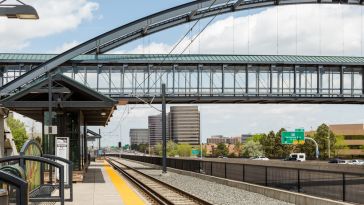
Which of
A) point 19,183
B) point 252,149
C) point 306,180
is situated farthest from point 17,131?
point 19,183

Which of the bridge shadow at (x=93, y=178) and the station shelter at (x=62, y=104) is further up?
the station shelter at (x=62, y=104)

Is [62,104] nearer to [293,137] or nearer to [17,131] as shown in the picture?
[293,137]

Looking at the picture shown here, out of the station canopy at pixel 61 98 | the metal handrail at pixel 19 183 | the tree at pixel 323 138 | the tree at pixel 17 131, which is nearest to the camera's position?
the metal handrail at pixel 19 183

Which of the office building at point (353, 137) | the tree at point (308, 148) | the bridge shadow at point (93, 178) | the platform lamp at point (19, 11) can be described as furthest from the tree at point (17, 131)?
the platform lamp at point (19, 11)

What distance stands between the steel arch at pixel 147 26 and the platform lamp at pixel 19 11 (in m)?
64.3

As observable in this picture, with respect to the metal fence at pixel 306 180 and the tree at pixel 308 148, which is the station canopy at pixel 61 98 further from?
the tree at pixel 308 148

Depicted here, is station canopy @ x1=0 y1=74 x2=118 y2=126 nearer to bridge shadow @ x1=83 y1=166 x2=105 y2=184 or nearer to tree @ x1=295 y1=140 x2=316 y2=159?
bridge shadow @ x1=83 y1=166 x2=105 y2=184

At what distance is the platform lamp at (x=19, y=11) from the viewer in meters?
10.9

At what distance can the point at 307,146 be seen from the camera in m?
133

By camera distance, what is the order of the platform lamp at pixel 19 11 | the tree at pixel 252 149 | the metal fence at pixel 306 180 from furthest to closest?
the tree at pixel 252 149 → the metal fence at pixel 306 180 → the platform lamp at pixel 19 11

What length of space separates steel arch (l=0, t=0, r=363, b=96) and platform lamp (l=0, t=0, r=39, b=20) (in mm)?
64335

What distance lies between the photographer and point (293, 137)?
106 m

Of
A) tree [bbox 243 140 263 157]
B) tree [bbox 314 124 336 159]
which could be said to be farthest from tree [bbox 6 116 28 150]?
tree [bbox 243 140 263 157]

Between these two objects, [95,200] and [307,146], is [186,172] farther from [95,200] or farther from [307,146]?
[307,146]
